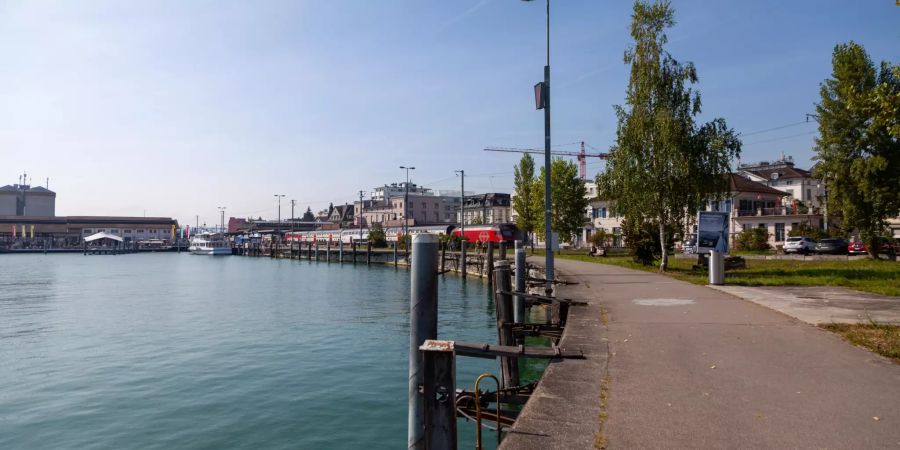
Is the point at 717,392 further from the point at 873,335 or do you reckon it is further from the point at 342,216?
the point at 342,216

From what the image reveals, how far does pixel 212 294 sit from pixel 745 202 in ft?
182

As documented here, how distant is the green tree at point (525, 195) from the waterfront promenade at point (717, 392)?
49.9m

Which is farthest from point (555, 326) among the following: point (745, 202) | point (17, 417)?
point (745, 202)

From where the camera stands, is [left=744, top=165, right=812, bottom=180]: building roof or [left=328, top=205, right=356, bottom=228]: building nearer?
[left=744, top=165, right=812, bottom=180]: building roof

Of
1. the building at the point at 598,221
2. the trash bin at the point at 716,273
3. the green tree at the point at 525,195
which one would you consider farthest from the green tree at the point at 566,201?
the trash bin at the point at 716,273

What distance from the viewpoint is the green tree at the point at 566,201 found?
56.2 m

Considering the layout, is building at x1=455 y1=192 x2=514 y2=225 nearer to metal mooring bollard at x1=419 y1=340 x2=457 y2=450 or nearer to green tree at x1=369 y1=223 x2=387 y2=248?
A: green tree at x1=369 y1=223 x2=387 y2=248

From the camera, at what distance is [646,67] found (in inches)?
1057

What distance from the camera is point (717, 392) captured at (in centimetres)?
593

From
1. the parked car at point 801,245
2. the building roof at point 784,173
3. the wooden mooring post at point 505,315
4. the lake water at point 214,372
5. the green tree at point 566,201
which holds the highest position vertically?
the building roof at point 784,173

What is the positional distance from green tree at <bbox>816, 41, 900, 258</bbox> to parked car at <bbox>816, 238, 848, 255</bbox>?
35.1ft

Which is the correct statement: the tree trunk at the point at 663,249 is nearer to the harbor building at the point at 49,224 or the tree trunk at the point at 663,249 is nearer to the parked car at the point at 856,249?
the parked car at the point at 856,249

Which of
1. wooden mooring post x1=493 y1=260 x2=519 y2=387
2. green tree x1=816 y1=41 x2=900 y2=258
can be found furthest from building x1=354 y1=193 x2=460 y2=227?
wooden mooring post x1=493 y1=260 x2=519 y2=387

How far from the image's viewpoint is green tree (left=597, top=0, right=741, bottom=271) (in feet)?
84.9
